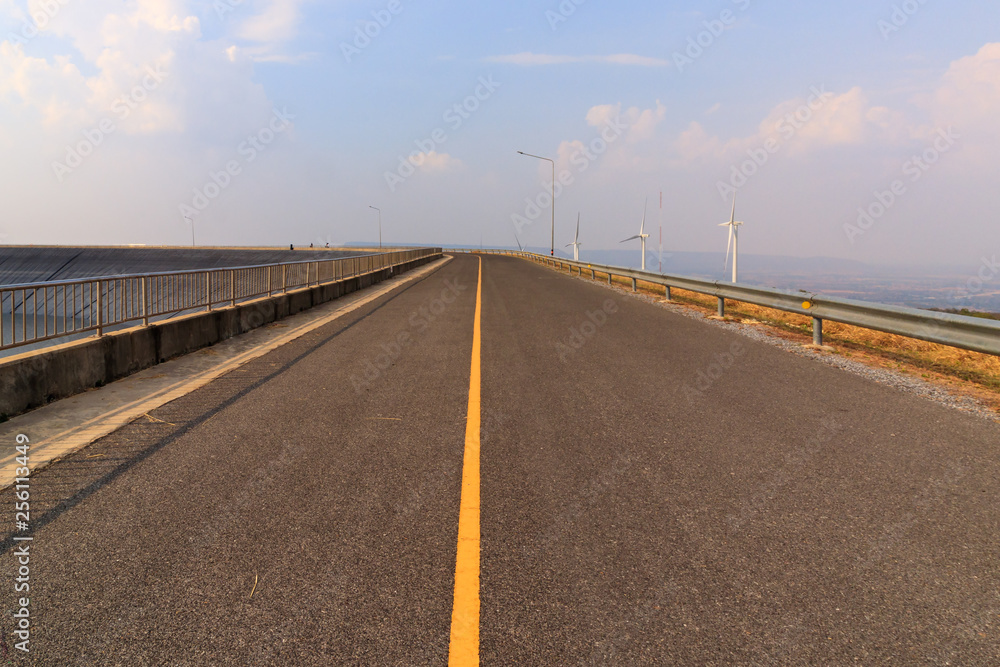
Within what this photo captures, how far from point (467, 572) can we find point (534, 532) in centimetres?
58

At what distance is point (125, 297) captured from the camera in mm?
8680

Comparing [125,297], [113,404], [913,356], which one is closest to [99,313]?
[125,297]

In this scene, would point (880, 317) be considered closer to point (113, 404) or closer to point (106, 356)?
point (113, 404)

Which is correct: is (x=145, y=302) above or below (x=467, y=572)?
above

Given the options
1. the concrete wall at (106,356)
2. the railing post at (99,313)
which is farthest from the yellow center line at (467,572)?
the railing post at (99,313)

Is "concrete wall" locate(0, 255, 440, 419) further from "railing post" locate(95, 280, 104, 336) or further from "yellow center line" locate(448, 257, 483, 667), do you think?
"yellow center line" locate(448, 257, 483, 667)

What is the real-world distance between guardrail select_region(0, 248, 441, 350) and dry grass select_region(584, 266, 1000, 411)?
33.2 feet

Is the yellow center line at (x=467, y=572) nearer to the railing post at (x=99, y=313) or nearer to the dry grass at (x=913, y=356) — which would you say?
the railing post at (x=99, y=313)

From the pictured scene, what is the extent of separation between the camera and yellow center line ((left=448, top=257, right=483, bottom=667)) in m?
2.44

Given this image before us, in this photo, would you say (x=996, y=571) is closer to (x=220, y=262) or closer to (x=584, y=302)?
(x=584, y=302)

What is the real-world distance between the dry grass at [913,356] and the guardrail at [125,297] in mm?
10131

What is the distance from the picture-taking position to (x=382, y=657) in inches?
94.4

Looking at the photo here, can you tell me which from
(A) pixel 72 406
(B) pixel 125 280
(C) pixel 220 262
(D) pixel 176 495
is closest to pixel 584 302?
(B) pixel 125 280

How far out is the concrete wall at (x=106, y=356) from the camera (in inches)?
239
